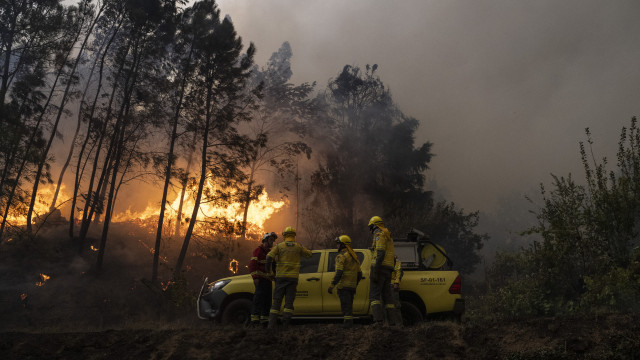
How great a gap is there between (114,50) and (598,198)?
24613 millimetres

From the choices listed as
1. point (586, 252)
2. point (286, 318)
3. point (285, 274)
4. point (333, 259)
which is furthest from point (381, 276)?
point (586, 252)

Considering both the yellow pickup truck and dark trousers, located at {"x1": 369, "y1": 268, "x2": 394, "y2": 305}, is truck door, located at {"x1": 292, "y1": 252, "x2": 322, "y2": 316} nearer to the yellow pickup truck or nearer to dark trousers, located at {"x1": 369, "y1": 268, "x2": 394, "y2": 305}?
the yellow pickup truck

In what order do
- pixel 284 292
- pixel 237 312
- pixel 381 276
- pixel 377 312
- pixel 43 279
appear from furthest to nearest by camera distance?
pixel 43 279
pixel 237 312
pixel 284 292
pixel 381 276
pixel 377 312

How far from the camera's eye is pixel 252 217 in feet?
116

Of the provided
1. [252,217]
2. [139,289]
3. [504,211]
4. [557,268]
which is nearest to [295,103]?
[252,217]

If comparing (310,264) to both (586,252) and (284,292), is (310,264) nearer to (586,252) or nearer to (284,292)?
(284,292)

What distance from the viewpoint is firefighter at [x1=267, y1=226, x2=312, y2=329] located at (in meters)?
8.32

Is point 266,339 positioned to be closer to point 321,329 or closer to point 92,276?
point 321,329

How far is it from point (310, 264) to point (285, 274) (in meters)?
0.78

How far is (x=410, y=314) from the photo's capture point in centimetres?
853

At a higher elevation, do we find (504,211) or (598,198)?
(504,211)

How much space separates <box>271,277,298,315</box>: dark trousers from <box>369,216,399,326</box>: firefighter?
4.54 ft

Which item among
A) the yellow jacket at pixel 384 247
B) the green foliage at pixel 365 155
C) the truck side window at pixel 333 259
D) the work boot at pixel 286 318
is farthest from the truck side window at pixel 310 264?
the green foliage at pixel 365 155

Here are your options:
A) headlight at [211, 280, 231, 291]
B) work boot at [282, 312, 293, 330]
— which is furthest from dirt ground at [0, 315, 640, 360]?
headlight at [211, 280, 231, 291]
